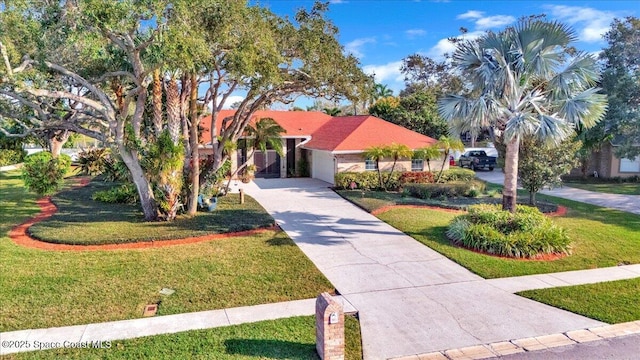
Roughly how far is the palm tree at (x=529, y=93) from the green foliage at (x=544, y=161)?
4215mm

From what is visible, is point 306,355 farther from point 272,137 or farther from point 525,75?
point 272,137

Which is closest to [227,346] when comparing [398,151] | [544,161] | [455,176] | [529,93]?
[529,93]

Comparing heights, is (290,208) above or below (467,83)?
below

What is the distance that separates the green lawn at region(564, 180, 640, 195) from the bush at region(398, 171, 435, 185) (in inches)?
407

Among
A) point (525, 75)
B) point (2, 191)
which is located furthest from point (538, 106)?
point (2, 191)

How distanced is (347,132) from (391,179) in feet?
13.9

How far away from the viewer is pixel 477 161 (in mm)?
35500

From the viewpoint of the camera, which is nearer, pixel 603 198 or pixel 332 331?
pixel 332 331

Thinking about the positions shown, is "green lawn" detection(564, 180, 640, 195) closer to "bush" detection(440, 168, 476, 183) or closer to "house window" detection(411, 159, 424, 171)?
"bush" detection(440, 168, 476, 183)

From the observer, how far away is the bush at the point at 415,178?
23.6m

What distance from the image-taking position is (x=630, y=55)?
26906mm

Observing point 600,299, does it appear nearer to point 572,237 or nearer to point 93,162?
point 572,237

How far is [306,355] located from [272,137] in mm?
13543

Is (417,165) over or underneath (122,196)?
over
